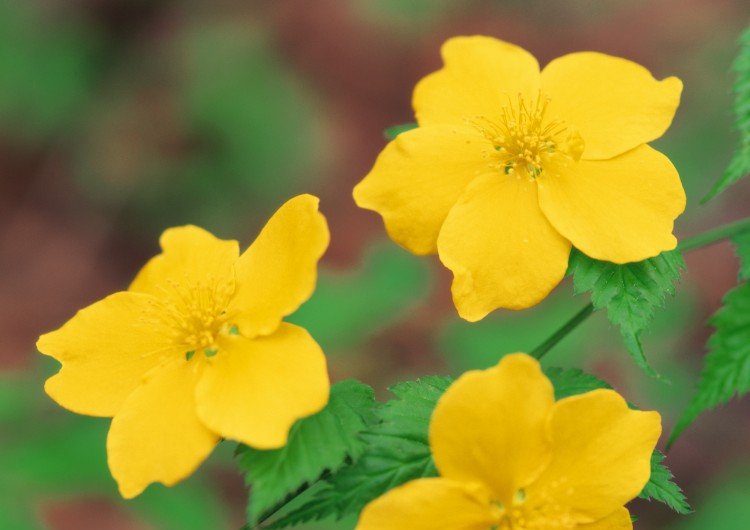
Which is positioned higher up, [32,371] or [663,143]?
[32,371]

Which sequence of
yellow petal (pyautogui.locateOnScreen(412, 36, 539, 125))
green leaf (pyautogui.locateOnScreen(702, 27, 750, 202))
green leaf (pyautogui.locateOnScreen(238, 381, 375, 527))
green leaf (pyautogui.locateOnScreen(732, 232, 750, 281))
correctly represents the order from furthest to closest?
yellow petal (pyautogui.locateOnScreen(412, 36, 539, 125)) → green leaf (pyautogui.locateOnScreen(732, 232, 750, 281)) → green leaf (pyautogui.locateOnScreen(702, 27, 750, 202)) → green leaf (pyautogui.locateOnScreen(238, 381, 375, 527))

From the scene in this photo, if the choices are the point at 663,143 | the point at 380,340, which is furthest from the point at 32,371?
the point at 663,143

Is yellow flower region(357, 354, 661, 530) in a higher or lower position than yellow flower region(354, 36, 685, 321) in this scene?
lower

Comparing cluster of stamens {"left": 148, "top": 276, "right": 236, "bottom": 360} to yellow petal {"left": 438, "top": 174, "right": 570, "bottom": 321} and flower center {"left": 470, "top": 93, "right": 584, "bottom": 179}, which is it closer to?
yellow petal {"left": 438, "top": 174, "right": 570, "bottom": 321}

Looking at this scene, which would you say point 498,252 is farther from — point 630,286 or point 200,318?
point 200,318

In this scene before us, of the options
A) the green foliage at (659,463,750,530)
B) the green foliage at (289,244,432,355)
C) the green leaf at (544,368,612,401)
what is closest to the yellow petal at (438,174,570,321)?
the green leaf at (544,368,612,401)

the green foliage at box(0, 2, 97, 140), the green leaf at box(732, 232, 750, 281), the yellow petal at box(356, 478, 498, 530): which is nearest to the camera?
the yellow petal at box(356, 478, 498, 530)

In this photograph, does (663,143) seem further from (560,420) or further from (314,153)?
(560,420)
